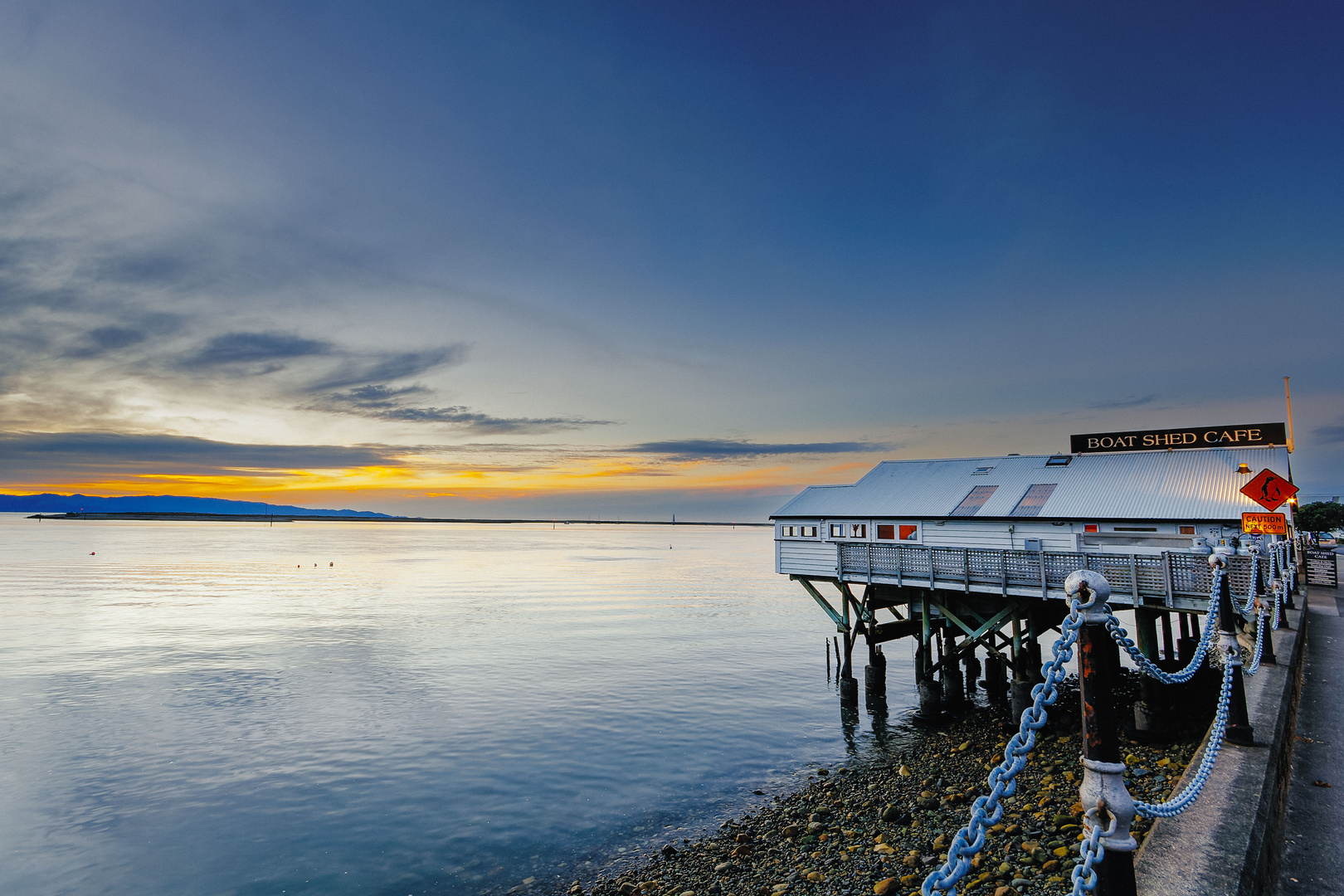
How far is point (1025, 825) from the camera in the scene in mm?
12234

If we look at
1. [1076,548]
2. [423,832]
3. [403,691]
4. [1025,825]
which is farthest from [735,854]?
[403,691]

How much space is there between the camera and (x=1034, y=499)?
94.4 ft

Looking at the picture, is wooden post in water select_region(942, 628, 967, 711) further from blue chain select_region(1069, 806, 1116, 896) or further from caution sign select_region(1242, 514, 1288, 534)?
blue chain select_region(1069, 806, 1116, 896)

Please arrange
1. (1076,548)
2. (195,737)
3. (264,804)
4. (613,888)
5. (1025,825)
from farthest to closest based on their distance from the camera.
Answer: (1076,548) → (195,737) → (264,804) → (613,888) → (1025,825)

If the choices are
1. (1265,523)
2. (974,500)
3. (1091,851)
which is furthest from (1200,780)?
(974,500)

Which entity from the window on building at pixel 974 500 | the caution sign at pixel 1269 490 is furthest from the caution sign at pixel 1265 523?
the window on building at pixel 974 500

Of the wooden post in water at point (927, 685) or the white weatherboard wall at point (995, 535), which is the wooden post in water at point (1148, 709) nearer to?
the white weatherboard wall at point (995, 535)

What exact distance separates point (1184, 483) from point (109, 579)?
9375cm

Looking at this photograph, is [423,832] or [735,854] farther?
[423,832]

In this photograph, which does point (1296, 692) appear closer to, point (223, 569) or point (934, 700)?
point (934, 700)

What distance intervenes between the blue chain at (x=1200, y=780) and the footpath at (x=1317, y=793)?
2.63 feet

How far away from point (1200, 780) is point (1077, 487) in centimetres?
2681

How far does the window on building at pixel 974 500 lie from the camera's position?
2972 centimetres

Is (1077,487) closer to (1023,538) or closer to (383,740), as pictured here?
(1023,538)
